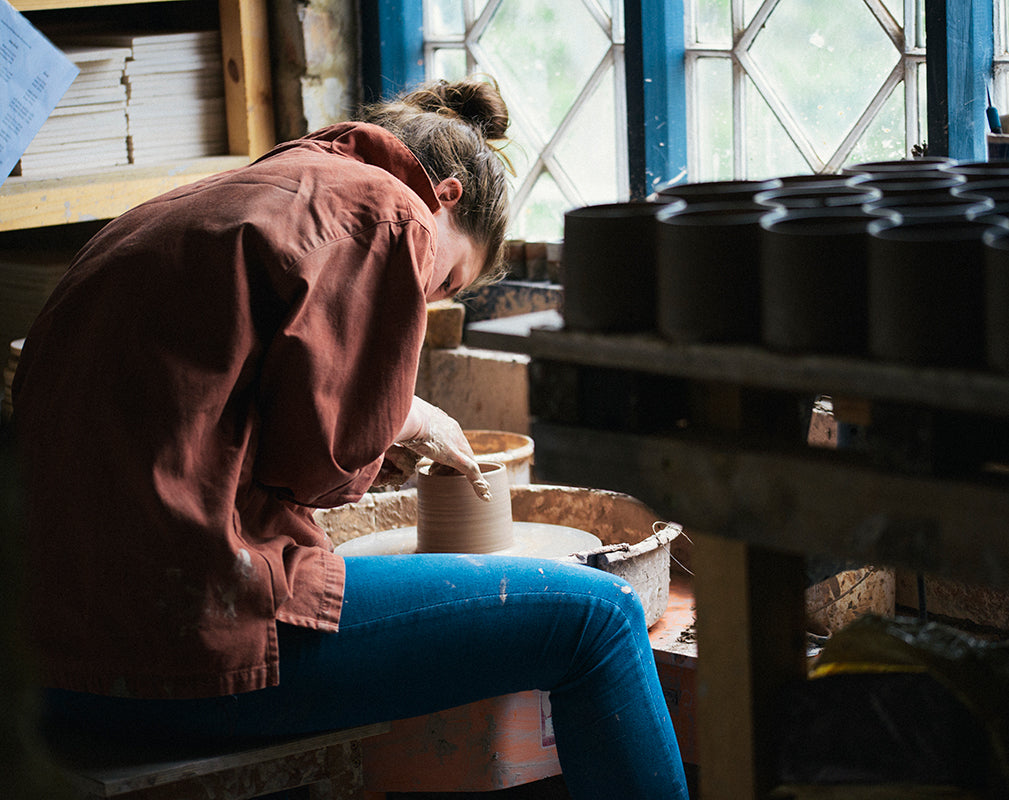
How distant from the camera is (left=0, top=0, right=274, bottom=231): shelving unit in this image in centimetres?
318

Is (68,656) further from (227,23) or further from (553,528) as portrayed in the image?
(227,23)

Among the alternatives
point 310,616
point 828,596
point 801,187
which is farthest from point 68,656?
point 828,596

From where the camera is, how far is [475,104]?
91.3 inches

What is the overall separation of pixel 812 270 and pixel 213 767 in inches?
43.9

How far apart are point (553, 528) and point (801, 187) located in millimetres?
1394

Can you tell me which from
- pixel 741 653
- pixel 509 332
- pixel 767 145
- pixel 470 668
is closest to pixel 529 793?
pixel 470 668

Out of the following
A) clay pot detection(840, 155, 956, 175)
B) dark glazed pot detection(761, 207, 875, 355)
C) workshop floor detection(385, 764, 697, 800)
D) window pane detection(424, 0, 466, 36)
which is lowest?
workshop floor detection(385, 764, 697, 800)

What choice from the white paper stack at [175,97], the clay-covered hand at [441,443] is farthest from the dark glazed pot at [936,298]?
the white paper stack at [175,97]

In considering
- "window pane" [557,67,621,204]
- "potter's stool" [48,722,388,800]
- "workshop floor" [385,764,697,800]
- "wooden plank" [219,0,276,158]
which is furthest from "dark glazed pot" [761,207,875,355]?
Result: "wooden plank" [219,0,276,158]

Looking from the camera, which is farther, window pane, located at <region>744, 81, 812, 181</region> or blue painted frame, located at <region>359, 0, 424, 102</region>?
blue painted frame, located at <region>359, 0, 424, 102</region>

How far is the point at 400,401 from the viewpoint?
1747 millimetres

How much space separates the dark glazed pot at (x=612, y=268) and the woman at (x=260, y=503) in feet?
1.71

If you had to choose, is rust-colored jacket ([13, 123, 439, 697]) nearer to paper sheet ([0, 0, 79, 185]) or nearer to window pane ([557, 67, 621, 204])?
paper sheet ([0, 0, 79, 185])

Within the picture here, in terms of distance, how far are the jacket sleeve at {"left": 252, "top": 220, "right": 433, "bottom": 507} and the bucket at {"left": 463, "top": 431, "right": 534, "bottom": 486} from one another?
0.89 metres
